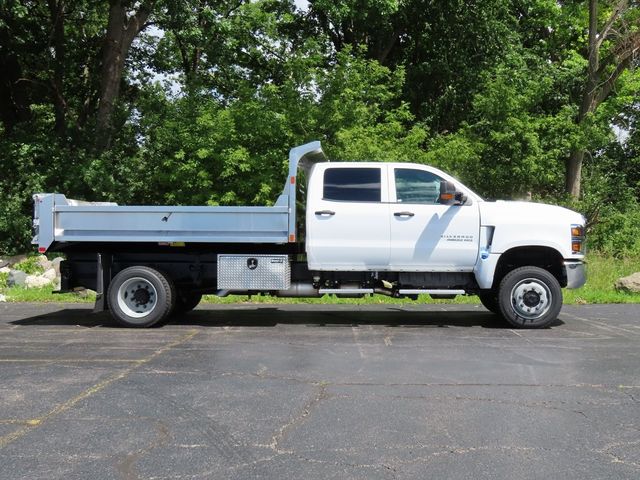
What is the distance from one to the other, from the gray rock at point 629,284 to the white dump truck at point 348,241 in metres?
5.57

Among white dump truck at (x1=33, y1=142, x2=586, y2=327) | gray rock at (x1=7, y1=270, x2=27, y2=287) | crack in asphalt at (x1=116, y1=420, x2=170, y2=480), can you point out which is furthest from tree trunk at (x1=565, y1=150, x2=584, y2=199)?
crack in asphalt at (x1=116, y1=420, x2=170, y2=480)

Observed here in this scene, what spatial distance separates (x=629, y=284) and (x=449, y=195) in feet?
23.9

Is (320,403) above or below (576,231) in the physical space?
below

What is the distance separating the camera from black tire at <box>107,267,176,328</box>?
31.5 ft

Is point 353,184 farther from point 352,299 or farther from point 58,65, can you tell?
point 58,65

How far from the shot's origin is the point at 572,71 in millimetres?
23312

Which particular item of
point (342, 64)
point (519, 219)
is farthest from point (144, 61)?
point (519, 219)

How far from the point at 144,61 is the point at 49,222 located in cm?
1916

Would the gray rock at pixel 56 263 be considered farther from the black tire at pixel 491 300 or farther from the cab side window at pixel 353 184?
the black tire at pixel 491 300

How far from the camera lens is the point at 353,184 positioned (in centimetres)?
962

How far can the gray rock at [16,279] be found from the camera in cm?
1544

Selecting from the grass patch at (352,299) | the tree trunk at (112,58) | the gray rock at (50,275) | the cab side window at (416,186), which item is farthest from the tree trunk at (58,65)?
the cab side window at (416,186)

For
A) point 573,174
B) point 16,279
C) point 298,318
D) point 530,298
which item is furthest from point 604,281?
point 16,279

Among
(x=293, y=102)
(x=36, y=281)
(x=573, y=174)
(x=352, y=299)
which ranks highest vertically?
(x=293, y=102)
